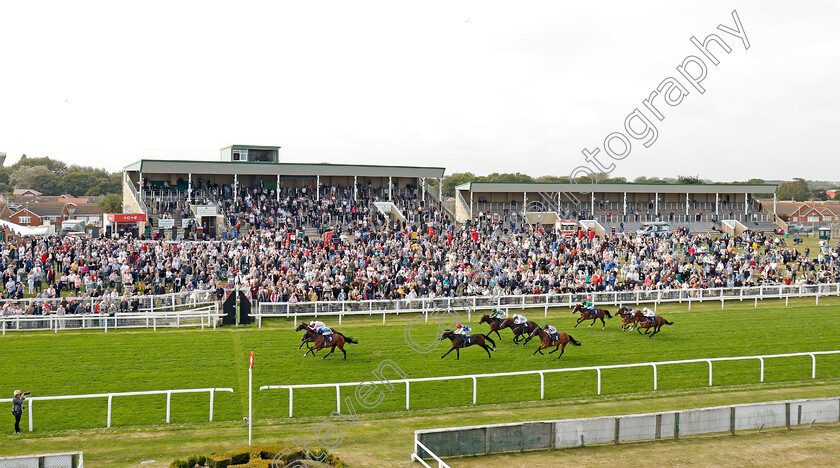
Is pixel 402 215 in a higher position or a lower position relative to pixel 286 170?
lower

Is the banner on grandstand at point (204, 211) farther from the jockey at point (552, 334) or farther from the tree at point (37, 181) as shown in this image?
the tree at point (37, 181)

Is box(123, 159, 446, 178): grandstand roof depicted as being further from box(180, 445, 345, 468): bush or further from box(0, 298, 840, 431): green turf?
box(180, 445, 345, 468): bush

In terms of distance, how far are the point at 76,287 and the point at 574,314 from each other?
654 inches

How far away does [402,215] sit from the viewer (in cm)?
3894

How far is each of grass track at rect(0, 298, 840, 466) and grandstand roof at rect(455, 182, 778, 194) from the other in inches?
856

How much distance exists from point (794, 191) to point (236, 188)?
104783mm

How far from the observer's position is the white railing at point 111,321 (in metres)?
20.2

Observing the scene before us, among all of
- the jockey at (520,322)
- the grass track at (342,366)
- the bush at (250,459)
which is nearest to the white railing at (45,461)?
the bush at (250,459)

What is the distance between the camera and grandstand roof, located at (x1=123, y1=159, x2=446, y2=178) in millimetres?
37562

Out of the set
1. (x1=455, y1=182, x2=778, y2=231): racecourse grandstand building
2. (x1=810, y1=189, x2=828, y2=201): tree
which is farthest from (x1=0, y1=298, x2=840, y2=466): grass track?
(x1=810, y1=189, x2=828, y2=201): tree

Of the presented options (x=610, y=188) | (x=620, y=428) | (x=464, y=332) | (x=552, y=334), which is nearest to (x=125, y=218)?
(x=464, y=332)

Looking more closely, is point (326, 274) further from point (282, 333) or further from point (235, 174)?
point (235, 174)

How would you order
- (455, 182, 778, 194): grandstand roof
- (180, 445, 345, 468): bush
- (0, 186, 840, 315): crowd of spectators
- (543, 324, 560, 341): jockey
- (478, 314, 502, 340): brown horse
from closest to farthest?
(180, 445, 345, 468): bush < (543, 324, 560, 341): jockey < (478, 314, 502, 340): brown horse < (0, 186, 840, 315): crowd of spectators < (455, 182, 778, 194): grandstand roof

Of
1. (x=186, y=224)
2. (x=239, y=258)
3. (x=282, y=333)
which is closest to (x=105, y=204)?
(x=186, y=224)
